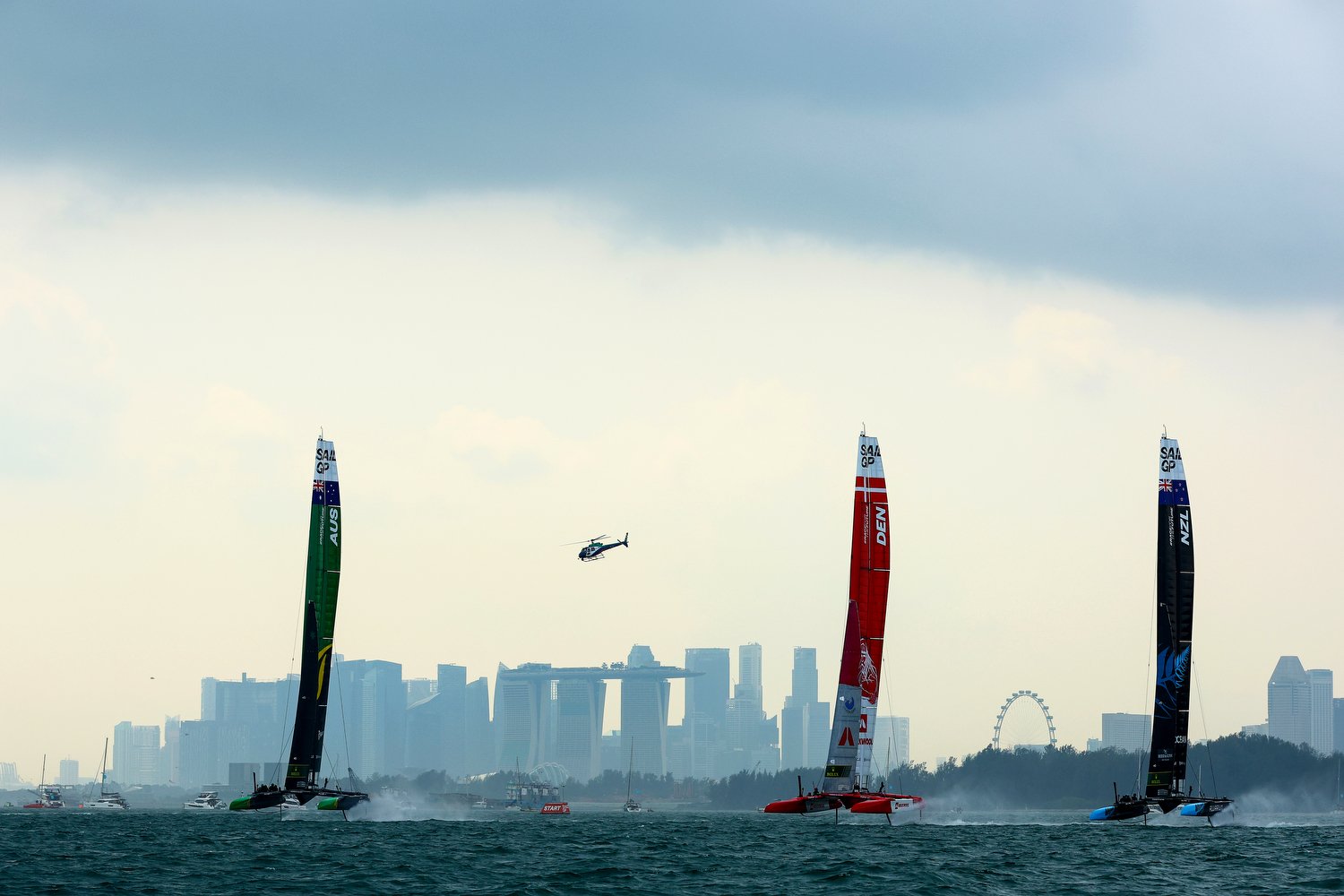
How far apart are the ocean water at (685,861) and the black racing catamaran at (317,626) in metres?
2.58

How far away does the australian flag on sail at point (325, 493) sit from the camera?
10725cm

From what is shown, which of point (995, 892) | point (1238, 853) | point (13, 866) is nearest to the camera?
point (995, 892)

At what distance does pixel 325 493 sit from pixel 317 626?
7879 millimetres

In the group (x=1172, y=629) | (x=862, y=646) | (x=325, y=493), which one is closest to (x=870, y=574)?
(x=862, y=646)

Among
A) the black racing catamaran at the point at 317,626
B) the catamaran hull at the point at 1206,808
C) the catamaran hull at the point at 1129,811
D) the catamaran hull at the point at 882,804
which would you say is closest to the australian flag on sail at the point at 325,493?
the black racing catamaran at the point at 317,626

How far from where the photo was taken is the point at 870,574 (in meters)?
101

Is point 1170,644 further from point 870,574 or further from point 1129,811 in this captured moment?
point 870,574

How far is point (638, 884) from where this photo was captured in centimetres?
6306

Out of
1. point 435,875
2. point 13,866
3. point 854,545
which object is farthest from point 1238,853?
point 13,866

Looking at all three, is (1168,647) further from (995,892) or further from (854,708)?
(995,892)

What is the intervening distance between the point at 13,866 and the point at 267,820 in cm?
5296

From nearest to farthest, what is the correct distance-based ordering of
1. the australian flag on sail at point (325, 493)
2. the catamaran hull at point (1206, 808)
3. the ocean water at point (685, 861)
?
the ocean water at point (685, 861) < the catamaran hull at point (1206, 808) < the australian flag on sail at point (325, 493)

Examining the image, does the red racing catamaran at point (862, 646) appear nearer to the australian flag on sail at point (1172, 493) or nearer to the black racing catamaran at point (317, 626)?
the australian flag on sail at point (1172, 493)

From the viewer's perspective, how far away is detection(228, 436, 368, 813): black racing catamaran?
107m
